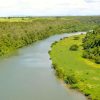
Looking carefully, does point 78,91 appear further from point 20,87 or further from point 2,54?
point 2,54

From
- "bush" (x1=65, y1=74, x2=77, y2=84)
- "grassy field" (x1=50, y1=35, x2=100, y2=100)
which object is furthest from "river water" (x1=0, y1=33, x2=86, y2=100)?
"grassy field" (x1=50, y1=35, x2=100, y2=100)

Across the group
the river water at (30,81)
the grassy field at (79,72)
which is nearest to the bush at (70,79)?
the grassy field at (79,72)

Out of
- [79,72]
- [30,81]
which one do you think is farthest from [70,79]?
[30,81]

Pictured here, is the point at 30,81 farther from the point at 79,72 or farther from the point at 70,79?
the point at 79,72

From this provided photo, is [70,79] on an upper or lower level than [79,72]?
upper

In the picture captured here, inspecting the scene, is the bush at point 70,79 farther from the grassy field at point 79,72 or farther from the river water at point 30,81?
the river water at point 30,81

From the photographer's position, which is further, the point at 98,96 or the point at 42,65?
the point at 42,65

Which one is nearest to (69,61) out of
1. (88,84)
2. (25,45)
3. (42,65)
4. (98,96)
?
(42,65)
